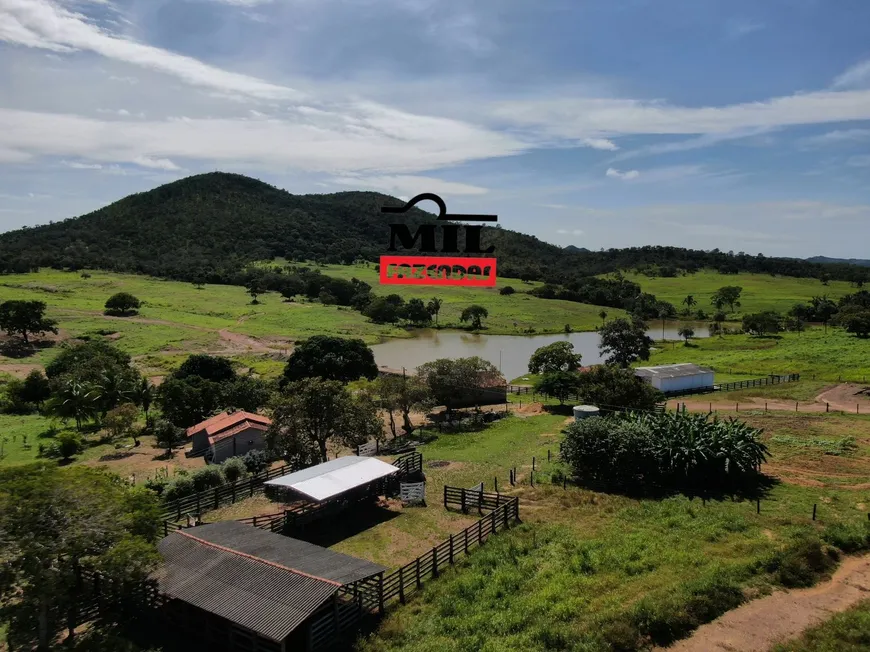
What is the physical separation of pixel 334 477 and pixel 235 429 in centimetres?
1065

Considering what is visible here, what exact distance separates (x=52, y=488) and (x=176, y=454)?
19132 mm

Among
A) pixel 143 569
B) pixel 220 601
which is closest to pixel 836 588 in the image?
pixel 220 601

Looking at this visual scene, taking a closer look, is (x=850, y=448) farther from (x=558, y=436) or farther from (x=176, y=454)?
(x=176, y=454)

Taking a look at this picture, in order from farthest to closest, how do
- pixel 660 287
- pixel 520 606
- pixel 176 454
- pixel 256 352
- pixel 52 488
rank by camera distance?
pixel 660 287
pixel 256 352
pixel 176 454
pixel 520 606
pixel 52 488

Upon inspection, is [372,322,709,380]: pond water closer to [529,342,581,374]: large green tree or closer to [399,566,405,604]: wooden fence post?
[529,342,581,374]: large green tree

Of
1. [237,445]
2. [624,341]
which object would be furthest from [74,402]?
[624,341]

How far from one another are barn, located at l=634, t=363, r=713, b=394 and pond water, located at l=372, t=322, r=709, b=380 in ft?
48.9

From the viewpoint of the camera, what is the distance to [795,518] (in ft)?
59.0

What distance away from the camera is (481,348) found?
71.4m

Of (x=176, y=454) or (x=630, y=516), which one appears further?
(x=176, y=454)

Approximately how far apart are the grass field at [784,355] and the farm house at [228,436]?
3774 cm

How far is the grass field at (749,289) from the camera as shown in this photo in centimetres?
10806

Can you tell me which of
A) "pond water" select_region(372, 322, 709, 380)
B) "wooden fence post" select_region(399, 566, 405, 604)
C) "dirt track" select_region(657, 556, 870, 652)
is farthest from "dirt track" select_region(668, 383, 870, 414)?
"wooden fence post" select_region(399, 566, 405, 604)

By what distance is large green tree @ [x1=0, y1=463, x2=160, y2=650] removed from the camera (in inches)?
442
